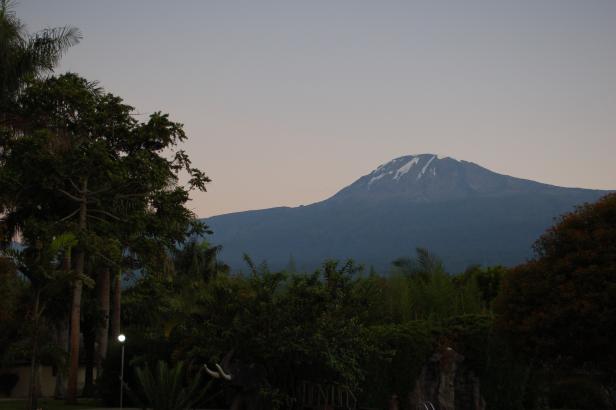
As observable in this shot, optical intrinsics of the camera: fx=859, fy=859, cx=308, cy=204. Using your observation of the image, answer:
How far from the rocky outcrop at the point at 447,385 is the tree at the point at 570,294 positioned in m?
3.79

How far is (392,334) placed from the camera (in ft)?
90.2

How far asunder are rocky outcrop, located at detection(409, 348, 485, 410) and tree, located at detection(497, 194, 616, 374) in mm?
3790

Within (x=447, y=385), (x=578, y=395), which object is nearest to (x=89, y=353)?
(x=447, y=385)

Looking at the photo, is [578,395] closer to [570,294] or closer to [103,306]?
[570,294]

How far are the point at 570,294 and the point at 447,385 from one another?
6.73 meters

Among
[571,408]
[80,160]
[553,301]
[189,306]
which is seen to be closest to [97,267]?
[80,160]

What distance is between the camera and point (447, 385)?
27453 millimetres

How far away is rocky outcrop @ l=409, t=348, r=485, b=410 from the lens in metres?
27.2

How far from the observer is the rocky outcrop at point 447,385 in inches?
1070

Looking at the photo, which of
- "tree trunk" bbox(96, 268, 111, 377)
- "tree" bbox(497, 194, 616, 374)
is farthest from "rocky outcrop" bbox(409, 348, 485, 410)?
"tree trunk" bbox(96, 268, 111, 377)

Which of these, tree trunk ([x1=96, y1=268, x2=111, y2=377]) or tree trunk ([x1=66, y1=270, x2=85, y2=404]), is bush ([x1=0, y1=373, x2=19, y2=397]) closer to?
tree trunk ([x1=96, y1=268, x2=111, y2=377])

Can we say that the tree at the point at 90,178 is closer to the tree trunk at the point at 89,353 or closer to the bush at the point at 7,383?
the tree trunk at the point at 89,353

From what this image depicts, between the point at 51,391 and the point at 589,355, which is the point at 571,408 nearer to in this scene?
the point at 589,355

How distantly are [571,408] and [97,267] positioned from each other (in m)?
23.0
